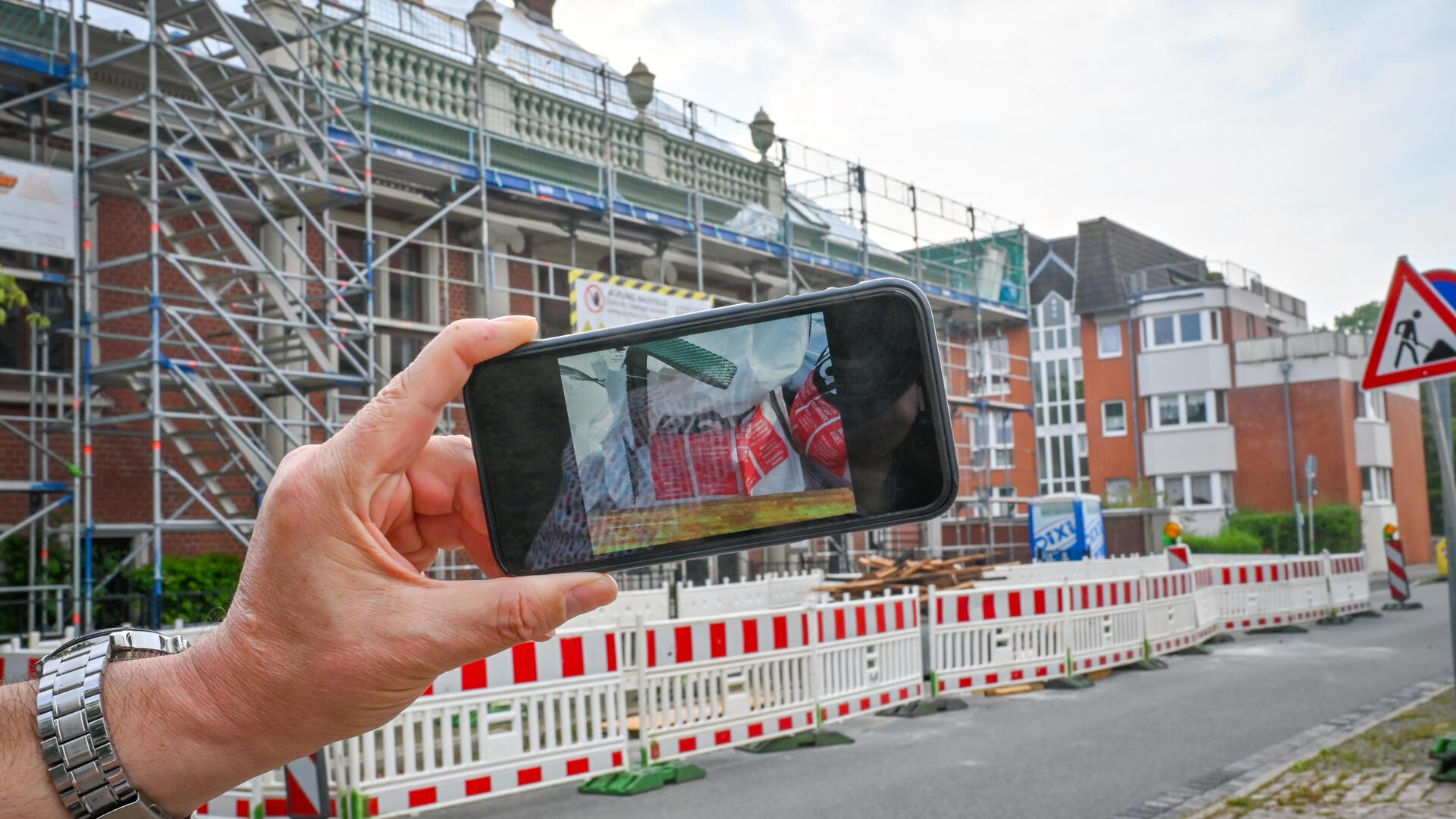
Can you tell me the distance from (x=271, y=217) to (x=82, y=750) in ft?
44.8

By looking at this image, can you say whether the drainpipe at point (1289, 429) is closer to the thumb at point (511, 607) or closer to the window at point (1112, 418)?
the window at point (1112, 418)

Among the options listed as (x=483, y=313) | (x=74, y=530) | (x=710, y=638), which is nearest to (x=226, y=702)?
(x=710, y=638)

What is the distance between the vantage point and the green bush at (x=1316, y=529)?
41812 mm

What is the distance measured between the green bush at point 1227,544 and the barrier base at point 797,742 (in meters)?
28.5

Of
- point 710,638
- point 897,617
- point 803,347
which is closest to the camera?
point 803,347

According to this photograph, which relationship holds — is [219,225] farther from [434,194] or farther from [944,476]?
[944,476]

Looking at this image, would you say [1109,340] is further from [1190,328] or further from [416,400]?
[416,400]

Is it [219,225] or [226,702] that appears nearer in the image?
[226,702]

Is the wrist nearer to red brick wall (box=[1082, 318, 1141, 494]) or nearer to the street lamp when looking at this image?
the street lamp

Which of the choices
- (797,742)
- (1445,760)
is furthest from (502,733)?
(1445,760)

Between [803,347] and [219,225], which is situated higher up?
[219,225]

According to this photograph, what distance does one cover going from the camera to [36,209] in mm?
13281

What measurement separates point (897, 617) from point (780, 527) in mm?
10223

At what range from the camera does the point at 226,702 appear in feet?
5.21
